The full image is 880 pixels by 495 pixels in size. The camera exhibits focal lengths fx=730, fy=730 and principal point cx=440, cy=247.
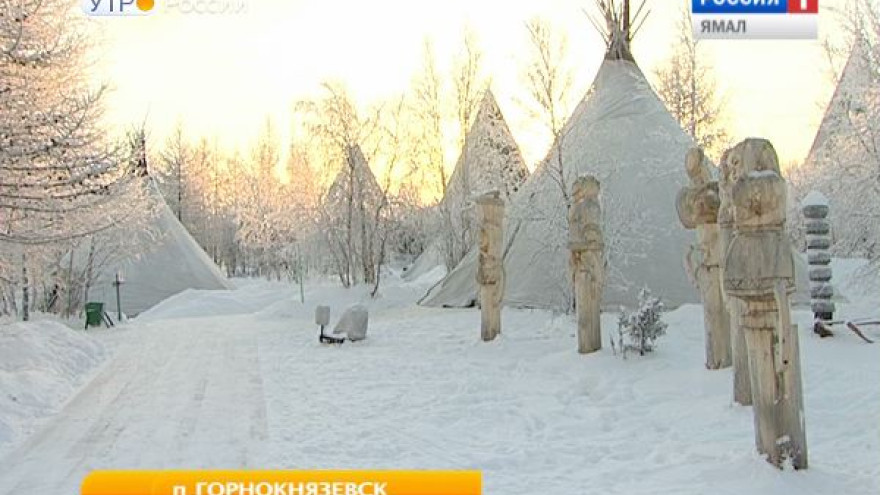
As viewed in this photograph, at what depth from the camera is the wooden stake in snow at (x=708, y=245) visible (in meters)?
8.00

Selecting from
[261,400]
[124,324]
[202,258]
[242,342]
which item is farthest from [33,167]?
[202,258]

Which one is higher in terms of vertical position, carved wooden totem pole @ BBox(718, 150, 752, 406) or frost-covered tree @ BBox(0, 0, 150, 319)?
frost-covered tree @ BBox(0, 0, 150, 319)

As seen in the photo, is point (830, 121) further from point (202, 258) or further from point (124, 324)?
point (202, 258)

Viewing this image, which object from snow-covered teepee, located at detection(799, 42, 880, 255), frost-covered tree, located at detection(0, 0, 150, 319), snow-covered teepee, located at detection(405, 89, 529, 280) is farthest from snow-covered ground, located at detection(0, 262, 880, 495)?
snow-covered teepee, located at detection(405, 89, 529, 280)

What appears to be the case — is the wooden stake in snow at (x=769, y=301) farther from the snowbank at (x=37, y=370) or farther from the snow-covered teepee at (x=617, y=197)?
the snow-covered teepee at (x=617, y=197)

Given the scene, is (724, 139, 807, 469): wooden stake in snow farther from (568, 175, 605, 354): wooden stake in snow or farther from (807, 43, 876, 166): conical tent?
(807, 43, 876, 166): conical tent

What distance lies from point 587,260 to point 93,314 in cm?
1419

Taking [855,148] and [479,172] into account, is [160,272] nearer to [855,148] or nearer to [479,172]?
[479,172]

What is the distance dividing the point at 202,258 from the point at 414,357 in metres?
21.2

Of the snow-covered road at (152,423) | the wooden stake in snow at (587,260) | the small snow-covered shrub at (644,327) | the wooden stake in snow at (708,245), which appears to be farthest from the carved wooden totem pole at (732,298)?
the snow-covered road at (152,423)

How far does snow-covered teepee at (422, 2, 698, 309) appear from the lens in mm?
14609

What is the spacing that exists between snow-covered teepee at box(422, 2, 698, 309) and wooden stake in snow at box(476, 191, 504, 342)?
7.43 feet

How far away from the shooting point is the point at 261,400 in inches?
320

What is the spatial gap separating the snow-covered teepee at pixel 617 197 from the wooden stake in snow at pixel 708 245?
217 inches
